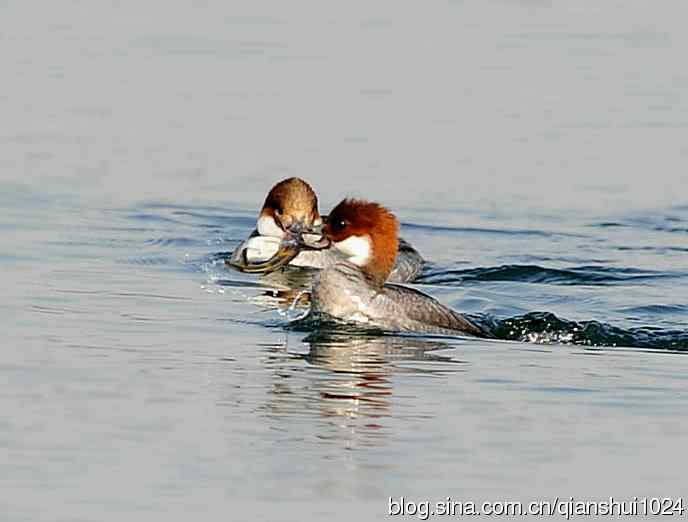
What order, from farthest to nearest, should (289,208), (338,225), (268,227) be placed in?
(268,227)
(289,208)
(338,225)

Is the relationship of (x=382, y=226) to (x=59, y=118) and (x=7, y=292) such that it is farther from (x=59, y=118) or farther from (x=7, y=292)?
(x=59, y=118)

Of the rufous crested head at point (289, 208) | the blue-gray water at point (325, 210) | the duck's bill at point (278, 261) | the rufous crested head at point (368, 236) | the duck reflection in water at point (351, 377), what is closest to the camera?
the blue-gray water at point (325, 210)

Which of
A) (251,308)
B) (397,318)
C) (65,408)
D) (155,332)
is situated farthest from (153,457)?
(251,308)

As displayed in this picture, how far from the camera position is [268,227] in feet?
66.2

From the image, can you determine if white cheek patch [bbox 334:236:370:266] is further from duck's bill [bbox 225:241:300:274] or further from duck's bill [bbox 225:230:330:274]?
duck's bill [bbox 225:241:300:274]

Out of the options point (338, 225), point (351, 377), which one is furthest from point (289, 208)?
point (351, 377)

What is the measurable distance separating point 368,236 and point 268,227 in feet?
13.5

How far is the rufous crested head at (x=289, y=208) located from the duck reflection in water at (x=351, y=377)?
4650mm

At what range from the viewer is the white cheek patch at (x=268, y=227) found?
2000 cm

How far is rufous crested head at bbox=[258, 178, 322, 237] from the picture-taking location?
786 inches

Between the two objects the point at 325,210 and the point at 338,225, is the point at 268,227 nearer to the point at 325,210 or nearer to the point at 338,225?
the point at 325,210

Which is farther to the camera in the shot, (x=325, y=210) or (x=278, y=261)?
(x=325, y=210)

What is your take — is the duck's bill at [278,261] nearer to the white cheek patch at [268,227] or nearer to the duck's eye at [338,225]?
the white cheek patch at [268,227]

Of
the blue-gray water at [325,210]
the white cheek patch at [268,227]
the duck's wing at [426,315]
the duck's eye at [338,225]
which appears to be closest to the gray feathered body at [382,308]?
the duck's wing at [426,315]
